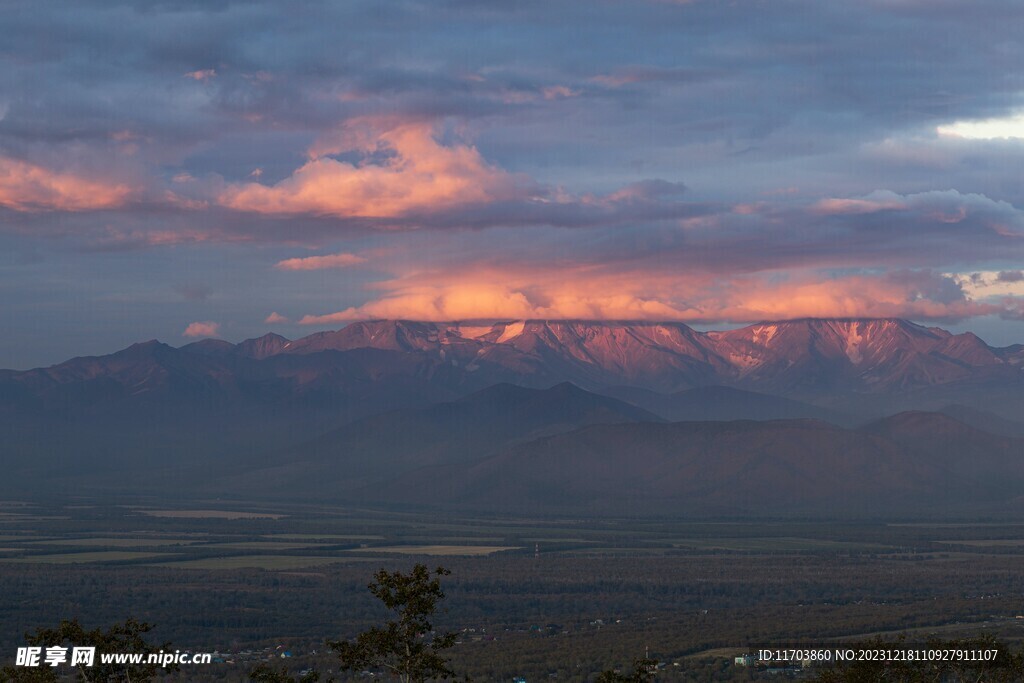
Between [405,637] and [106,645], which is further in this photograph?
[106,645]

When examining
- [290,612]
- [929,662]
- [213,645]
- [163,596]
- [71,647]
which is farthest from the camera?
[163,596]

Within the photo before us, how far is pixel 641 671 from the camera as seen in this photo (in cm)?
5856

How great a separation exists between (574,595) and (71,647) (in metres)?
140

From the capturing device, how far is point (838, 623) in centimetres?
15175

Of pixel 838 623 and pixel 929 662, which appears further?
pixel 838 623

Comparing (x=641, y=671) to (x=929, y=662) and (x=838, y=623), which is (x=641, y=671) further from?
(x=838, y=623)

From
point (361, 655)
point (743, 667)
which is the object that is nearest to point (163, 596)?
point (743, 667)

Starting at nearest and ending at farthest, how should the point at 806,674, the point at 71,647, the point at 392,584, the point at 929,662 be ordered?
the point at 392,584 → the point at 71,647 → the point at 929,662 → the point at 806,674

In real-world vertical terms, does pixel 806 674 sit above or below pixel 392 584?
below

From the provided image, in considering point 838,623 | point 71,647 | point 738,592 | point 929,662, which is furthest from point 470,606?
point 71,647

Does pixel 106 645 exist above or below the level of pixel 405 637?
below

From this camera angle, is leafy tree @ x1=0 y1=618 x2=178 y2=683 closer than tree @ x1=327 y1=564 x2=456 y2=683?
No

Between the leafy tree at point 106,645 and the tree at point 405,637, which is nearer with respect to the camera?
the tree at point 405,637

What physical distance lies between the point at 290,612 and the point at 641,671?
121229mm
